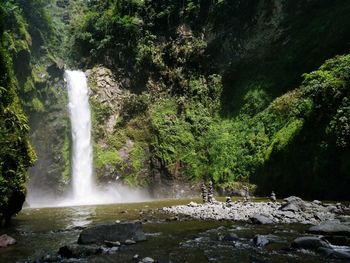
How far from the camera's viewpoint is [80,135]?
37562mm

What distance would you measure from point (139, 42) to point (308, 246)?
34830mm

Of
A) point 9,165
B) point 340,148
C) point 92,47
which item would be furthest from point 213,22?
point 9,165

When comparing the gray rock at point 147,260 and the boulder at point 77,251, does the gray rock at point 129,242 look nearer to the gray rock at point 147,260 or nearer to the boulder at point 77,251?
the boulder at point 77,251

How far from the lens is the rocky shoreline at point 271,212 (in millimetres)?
13672

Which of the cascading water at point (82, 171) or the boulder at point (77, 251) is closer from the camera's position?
the boulder at point (77, 251)

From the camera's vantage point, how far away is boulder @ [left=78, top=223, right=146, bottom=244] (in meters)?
10.8

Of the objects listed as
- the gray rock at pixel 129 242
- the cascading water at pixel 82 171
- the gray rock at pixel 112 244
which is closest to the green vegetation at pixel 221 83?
the cascading water at pixel 82 171

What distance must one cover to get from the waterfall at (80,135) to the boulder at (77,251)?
23.0 meters

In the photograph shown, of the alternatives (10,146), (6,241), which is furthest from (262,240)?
(10,146)

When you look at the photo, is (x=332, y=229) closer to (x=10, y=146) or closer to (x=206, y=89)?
(x=10, y=146)

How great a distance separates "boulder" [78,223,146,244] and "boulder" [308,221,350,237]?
4.90 metres

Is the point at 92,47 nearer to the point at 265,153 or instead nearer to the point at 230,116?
the point at 230,116

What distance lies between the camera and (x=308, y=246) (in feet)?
30.0

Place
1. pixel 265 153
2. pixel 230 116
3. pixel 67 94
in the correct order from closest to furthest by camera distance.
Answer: pixel 265 153, pixel 230 116, pixel 67 94
